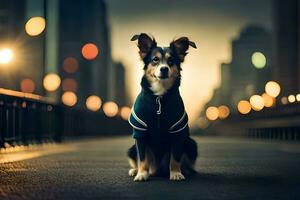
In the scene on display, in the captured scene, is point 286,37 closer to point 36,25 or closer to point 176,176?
point 36,25

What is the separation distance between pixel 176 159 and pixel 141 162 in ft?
1.37

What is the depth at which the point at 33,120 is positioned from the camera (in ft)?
65.7

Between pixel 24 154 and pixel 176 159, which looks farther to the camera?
pixel 24 154

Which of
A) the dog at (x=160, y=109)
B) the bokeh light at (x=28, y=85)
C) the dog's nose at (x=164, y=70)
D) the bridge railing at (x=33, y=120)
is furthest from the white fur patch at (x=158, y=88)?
the bokeh light at (x=28, y=85)

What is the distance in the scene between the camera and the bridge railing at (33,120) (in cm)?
1653

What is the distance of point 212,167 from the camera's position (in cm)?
1002

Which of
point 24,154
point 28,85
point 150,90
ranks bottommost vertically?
point 24,154

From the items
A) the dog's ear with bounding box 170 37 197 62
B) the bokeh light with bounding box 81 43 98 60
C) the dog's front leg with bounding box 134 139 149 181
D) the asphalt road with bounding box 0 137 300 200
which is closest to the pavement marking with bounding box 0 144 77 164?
the asphalt road with bounding box 0 137 300 200

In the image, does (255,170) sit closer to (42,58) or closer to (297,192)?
(297,192)

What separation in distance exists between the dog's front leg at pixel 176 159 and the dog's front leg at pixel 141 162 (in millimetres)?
308

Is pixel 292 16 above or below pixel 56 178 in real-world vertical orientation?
above

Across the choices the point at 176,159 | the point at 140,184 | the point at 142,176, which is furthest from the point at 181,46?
the point at 140,184

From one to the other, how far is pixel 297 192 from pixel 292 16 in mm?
187704

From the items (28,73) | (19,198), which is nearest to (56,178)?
(19,198)
